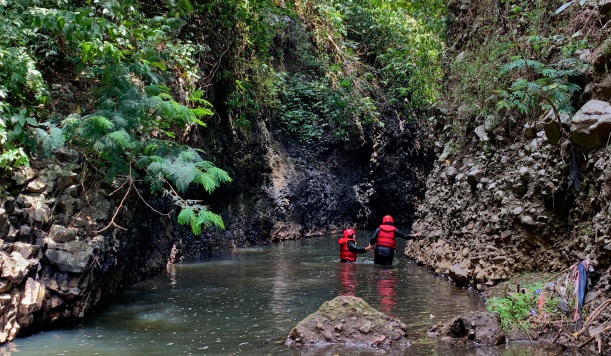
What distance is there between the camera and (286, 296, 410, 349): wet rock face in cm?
716

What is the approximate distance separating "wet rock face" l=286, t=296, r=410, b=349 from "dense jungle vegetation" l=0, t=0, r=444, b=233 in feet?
5.79

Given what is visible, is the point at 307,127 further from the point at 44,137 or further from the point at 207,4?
the point at 44,137

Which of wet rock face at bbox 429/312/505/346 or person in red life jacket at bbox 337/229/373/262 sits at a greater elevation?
person in red life jacket at bbox 337/229/373/262

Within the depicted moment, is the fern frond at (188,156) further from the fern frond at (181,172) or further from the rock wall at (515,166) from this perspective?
the rock wall at (515,166)

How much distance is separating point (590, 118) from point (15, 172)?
7.45 metres

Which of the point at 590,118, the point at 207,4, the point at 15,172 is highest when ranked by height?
the point at 207,4

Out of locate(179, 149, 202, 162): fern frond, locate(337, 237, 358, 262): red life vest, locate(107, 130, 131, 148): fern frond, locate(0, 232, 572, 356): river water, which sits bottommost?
locate(0, 232, 572, 356): river water

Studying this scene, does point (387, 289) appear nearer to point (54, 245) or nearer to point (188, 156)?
point (188, 156)

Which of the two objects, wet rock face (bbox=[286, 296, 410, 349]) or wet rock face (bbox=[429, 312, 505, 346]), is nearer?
wet rock face (bbox=[429, 312, 505, 346])

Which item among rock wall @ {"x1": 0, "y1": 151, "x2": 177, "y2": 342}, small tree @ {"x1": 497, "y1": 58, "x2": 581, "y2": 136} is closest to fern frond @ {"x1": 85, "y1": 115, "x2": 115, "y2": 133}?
rock wall @ {"x1": 0, "y1": 151, "x2": 177, "y2": 342}

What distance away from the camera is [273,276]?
12633mm

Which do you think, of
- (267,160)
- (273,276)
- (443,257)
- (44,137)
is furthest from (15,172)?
(267,160)

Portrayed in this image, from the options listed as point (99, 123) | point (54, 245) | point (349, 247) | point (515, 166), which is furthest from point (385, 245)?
point (99, 123)

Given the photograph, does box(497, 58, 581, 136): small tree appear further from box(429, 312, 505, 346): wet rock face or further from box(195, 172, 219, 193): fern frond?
box(195, 172, 219, 193): fern frond
